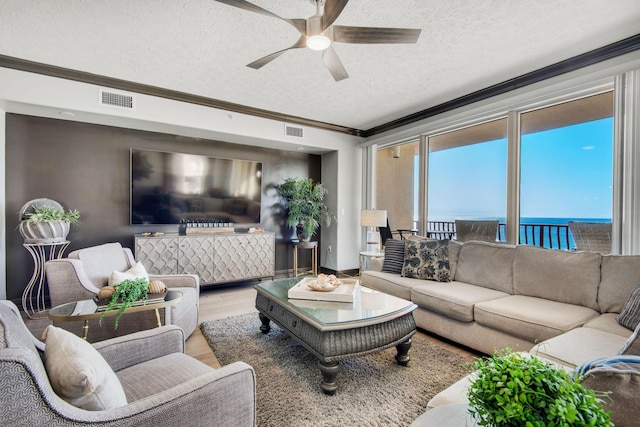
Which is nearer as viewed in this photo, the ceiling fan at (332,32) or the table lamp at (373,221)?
the ceiling fan at (332,32)

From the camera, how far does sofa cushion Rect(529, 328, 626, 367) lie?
5.10 ft

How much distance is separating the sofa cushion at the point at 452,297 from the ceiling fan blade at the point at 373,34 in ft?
6.81

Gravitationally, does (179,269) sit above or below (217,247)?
below

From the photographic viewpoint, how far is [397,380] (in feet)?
6.68

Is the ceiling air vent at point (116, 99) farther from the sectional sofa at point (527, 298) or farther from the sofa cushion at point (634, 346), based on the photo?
the sofa cushion at point (634, 346)

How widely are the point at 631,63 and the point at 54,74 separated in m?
5.54

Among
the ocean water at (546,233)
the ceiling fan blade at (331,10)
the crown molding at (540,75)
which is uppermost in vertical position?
the crown molding at (540,75)

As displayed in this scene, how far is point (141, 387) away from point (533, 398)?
1394 millimetres

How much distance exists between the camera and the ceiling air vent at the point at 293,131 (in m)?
4.68

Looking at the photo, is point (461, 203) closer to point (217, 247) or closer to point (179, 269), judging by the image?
point (217, 247)

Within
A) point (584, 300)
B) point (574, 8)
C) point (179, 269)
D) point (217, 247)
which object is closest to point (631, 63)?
point (574, 8)

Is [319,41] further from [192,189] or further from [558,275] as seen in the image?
[192,189]

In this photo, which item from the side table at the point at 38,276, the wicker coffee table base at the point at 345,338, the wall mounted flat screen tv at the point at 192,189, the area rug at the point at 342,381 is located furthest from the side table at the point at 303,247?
the side table at the point at 38,276

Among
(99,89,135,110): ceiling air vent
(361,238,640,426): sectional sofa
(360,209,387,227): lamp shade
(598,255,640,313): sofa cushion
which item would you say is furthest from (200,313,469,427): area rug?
(99,89,135,110): ceiling air vent
